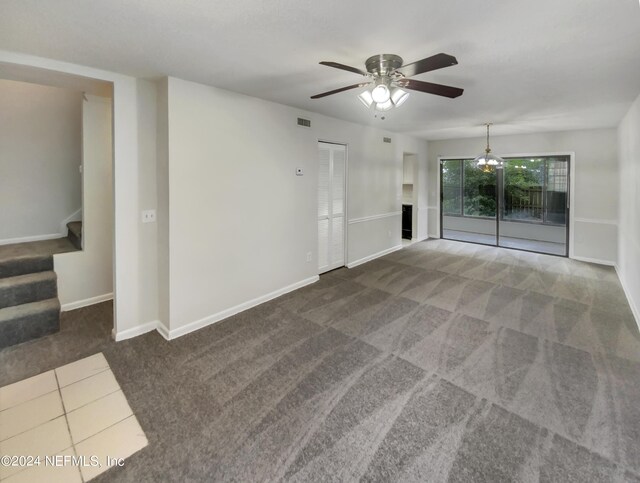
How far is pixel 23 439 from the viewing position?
1852 millimetres

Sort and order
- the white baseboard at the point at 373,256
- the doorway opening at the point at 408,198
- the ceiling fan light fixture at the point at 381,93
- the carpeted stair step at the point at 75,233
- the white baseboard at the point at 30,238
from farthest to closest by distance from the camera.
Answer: the doorway opening at the point at 408,198
the white baseboard at the point at 373,256
the white baseboard at the point at 30,238
the carpeted stair step at the point at 75,233
the ceiling fan light fixture at the point at 381,93

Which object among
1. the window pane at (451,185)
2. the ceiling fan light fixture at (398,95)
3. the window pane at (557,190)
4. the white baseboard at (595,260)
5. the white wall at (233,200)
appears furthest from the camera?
the window pane at (451,185)

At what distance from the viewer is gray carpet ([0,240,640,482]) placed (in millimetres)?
1700

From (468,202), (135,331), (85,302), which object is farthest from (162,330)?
(468,202)

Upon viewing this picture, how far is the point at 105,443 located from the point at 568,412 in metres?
2.96

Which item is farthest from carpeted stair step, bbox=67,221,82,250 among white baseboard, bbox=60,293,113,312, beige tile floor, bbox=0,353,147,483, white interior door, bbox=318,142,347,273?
white interior door, bbox=318,142,347,273

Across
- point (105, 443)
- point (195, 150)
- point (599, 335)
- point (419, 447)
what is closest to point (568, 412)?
point (419, 447)

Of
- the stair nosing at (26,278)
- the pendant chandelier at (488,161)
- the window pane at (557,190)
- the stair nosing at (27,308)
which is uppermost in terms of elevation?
the pendant chandelier at (488,161)

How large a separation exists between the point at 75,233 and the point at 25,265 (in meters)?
0.65

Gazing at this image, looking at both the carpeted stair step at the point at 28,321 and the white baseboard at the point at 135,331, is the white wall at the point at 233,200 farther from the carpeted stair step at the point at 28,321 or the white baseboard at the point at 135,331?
the carpeted stair step at the point at 28,321

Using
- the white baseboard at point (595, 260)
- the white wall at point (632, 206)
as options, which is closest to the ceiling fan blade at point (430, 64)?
the white wall at point (632, 206)

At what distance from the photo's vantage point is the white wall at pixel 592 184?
18.1 feet

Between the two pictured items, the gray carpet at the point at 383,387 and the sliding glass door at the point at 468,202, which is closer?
the gray carpet at the point at 383,387

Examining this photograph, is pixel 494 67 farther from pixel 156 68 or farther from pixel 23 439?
pixel 23 439
